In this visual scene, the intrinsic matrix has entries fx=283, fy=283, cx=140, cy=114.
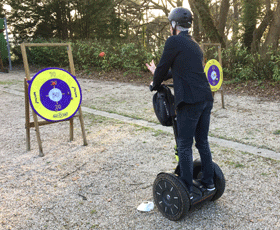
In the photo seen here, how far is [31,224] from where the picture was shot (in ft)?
9.30

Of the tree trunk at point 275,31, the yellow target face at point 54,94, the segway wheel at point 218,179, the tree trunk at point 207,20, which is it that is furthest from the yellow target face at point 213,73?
the tree trunk at point 207,20

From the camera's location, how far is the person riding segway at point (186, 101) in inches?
95.8

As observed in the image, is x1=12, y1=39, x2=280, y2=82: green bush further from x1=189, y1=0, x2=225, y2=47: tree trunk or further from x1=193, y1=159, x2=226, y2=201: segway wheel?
x1=193, y1=159, x2=226, y2=201: segway wheel

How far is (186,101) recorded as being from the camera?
7.94ft

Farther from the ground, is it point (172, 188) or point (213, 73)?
point (213, 73)

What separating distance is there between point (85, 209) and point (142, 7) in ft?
52.0

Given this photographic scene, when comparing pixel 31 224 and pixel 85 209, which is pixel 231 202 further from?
pixel 31 224

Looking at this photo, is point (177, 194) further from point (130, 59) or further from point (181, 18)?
point (130, 59)

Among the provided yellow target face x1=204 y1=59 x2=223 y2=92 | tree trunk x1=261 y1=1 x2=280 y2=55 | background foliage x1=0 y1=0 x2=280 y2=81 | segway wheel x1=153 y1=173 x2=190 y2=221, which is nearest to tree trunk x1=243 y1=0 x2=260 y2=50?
background foliage x1=0 y1=0 x2=280 y2=81

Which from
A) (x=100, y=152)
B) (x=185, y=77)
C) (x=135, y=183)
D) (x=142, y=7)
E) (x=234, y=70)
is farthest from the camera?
(x=142, y=7)

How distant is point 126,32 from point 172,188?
50.9ft

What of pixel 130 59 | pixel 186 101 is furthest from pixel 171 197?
pixel 130 59

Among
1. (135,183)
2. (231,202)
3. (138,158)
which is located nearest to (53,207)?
(135,183)

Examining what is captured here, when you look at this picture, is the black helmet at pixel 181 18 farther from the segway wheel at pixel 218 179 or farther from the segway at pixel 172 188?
the segway wheel at pixel 218 179
